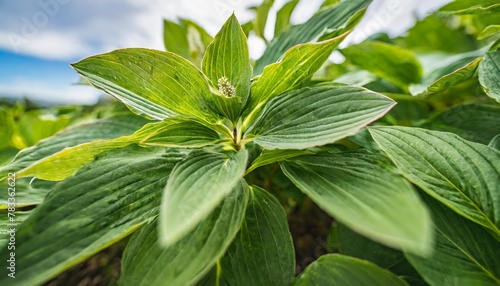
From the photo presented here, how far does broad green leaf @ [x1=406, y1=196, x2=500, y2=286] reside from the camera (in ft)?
1.14

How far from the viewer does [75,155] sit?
0.38 m

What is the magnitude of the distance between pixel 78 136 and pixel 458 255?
54 cm

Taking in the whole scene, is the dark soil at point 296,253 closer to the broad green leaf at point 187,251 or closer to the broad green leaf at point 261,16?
the broad green leaf at point 187,251

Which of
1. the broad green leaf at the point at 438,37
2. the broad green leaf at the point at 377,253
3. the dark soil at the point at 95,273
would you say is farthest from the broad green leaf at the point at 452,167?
the broad green leaf at the point at 438,37

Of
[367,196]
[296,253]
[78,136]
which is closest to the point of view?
[367,196]

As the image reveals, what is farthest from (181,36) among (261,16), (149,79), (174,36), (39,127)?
(149,79)

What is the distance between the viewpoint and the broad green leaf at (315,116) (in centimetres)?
34

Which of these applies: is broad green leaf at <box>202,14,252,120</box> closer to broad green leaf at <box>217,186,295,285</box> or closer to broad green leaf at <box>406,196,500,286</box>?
broad green leaf at <box>217,186,295,285</box>

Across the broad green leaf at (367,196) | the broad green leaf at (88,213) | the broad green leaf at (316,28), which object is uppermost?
the broad green leaf at (316,28)

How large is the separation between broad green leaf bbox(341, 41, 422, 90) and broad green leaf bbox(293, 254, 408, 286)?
1.64 ft

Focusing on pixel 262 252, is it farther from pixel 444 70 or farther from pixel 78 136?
pixel 444 70

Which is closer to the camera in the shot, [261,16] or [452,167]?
[452,167]

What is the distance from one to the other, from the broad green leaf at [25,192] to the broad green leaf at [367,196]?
35cm

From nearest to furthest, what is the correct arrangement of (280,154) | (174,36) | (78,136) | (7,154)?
(280,154)
(78,136)
(7,154)
(174,36)
